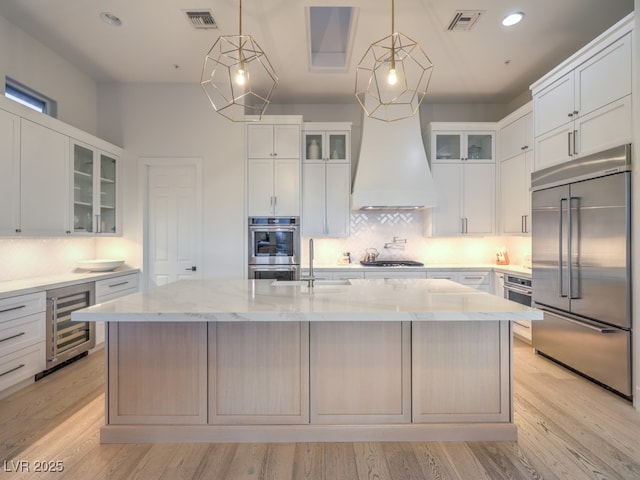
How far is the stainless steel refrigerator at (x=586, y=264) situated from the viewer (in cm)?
245

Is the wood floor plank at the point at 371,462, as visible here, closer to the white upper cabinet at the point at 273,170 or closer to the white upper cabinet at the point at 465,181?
the white upper cabinet at the point at 273,170

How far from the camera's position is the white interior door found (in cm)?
428

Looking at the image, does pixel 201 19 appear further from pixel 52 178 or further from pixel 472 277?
pixel 472 277

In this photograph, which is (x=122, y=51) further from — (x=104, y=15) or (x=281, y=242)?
(x=281, y=242)

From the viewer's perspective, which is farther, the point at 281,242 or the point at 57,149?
the point at 281,242

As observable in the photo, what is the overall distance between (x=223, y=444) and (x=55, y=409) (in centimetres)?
139

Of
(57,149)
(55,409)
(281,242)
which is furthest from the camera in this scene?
(281,242)

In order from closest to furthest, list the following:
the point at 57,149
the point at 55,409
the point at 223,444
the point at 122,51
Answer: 1. the point at 223,444
2. the point at 55,409
3. the point at 57,149
4. the point at 122,51

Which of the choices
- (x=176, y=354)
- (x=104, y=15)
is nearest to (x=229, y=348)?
(x=176, y=354)

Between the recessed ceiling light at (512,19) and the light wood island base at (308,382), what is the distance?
104 inches

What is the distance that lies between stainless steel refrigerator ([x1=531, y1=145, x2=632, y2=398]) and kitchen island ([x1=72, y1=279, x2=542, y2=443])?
3.98 ft

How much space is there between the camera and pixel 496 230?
4410 mm

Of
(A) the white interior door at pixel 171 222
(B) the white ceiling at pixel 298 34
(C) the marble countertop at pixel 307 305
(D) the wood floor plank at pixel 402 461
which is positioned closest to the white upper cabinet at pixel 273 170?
(B) the white ceiling at pixel 298 34

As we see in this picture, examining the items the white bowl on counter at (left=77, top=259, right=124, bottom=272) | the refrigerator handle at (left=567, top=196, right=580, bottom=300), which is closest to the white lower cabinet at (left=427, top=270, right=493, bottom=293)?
the refrigerator handle at (left=567, top=196, right=580, bottom=300)
